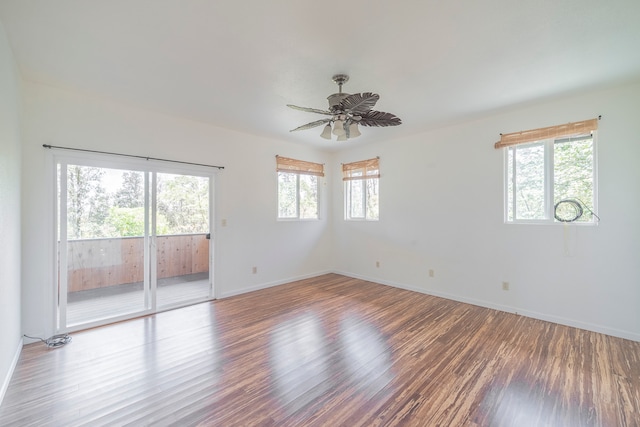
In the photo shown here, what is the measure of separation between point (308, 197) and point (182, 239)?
2.49 metres

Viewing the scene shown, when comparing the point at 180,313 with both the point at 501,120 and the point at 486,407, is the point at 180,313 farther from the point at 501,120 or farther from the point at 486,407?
the point at 501,120

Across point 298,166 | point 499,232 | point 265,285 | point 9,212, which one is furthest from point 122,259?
point 499,232

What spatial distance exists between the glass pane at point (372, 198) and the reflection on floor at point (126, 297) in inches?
122

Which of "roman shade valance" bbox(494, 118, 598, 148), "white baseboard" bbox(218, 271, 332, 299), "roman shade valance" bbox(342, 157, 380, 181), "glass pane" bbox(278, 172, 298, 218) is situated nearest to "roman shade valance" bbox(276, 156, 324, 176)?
"glass pane" bbox(278, 172, 298, 218)

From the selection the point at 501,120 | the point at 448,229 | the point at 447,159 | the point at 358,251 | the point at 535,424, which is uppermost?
the point at 501,120

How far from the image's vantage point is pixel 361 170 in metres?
5.25

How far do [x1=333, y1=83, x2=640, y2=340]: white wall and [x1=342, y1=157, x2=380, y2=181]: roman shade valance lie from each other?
135mm

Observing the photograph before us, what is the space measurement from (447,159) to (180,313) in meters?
4.41

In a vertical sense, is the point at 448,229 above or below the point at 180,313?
above

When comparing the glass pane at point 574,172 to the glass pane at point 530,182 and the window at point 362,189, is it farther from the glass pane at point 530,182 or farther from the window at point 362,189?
the window at point 362,189

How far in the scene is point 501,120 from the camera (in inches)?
139

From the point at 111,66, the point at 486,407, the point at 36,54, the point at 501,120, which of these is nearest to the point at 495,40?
the point at 501,120

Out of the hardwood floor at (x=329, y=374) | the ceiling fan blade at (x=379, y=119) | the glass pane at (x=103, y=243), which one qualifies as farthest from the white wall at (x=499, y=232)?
the glass pane at (x=103, y=243)

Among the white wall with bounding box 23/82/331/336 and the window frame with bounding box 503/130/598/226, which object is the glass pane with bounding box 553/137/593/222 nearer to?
the window frame with bounding box 503/130/598/226
